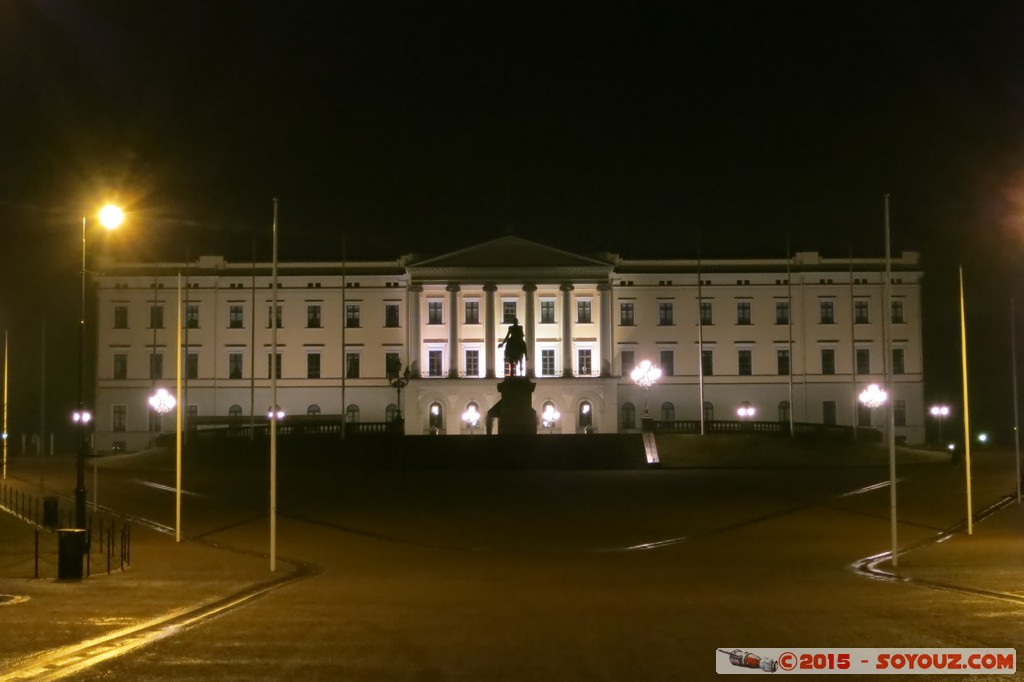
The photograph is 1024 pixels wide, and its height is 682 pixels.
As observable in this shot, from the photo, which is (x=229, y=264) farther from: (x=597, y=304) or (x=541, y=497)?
(x=541, y=497)

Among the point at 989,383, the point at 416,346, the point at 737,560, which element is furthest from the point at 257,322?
the point at 737,560

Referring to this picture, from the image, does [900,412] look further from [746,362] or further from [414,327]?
[414,327]

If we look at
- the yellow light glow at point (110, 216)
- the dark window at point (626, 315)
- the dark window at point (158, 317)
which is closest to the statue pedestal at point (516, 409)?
the dark window at point (626, 315)

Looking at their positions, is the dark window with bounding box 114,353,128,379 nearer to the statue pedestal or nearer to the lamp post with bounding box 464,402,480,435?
the lamp post with bounding box 464,402,480,435

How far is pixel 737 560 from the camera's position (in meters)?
24.5

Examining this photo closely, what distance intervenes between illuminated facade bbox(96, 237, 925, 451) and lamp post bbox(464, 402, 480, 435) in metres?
0.36

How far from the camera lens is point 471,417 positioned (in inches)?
3467

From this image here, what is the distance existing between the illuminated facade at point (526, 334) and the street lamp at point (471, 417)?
13.2 inches

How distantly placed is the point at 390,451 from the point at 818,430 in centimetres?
2519

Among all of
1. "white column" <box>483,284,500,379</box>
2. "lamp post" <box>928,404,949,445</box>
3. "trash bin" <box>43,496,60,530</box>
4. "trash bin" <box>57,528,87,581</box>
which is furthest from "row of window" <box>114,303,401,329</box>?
"trash bin" <box>57,528,87,581</box>

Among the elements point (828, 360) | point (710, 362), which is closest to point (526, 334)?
point (710, 362)

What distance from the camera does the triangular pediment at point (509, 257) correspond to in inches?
3504

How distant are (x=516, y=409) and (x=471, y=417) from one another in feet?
95.8

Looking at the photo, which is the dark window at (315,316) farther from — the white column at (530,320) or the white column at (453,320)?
→ the white column at (530,320)
